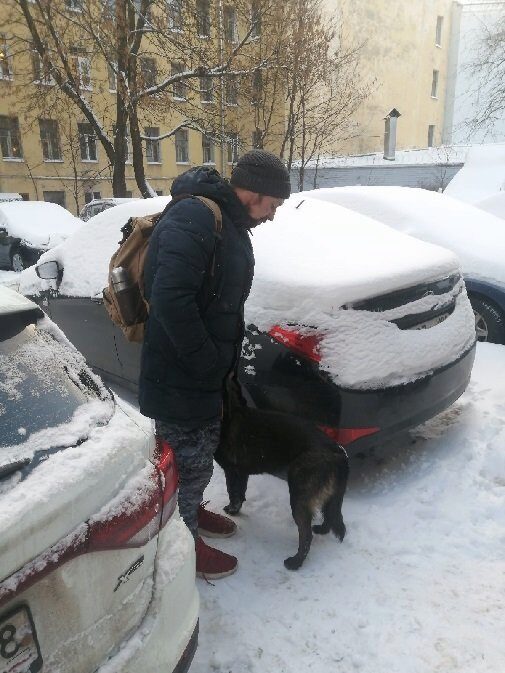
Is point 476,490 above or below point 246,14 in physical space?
below

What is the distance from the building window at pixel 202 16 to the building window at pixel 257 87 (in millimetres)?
1715

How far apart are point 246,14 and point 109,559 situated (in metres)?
14.9

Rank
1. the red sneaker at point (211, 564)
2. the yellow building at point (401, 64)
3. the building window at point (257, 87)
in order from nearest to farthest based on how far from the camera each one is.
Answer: the red sneaker at point (211, 564), the building window at point (257, 87), the yellow building at point (401, 64)

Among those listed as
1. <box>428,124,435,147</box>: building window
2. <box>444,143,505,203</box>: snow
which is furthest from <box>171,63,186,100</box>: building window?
<box>428,124,435,147</box>: building window

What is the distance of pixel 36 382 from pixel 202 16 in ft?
47.6

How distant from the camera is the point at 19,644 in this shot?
1.06 m

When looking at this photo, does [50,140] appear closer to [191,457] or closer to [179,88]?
[179,88]

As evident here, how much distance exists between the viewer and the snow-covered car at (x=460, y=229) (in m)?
5.05

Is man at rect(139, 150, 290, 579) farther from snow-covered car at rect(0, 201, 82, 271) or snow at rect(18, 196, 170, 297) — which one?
snow-covered car at rect(0, 201, 82, 271)

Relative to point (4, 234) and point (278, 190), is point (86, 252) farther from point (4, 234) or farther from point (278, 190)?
point (4, 234)

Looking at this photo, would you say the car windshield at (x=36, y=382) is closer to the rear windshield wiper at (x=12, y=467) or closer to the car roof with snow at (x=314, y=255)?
the rear windshield wiper at (x=12, y=467)

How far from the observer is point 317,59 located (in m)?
14.5

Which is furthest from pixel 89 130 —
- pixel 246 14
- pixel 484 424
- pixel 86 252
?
pixel 484 424

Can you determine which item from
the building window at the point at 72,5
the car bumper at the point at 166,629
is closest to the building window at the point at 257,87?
the building window at the point at 72,5
